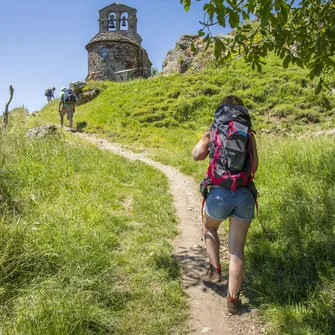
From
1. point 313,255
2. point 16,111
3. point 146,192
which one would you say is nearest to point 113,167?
point 146,192

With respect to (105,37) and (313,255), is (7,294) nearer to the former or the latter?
(313,255)

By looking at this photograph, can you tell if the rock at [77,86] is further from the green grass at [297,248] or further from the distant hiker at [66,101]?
the green grass at [297,248]

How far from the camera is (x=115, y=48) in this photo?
26.8 m

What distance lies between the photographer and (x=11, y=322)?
2.64 meters

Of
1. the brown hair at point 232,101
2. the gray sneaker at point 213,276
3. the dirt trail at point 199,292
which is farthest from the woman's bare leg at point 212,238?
the brown hair at point 232,101

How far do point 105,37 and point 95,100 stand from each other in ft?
32.1

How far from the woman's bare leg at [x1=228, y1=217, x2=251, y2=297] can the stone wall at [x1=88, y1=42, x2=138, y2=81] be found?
83.0 feet

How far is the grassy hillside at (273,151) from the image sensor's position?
327 centimetres

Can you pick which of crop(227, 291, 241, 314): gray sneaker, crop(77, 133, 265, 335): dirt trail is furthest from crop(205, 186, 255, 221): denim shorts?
crop(77, 133, 265, 335): dirt trail

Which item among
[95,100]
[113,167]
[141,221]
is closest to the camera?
[141,221]

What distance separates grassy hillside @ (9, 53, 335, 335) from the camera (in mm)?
3266

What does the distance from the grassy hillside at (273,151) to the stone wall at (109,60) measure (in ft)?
18.7

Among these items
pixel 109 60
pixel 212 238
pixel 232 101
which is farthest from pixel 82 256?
pixel 109 60

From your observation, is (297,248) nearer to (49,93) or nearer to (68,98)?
(68,98)
